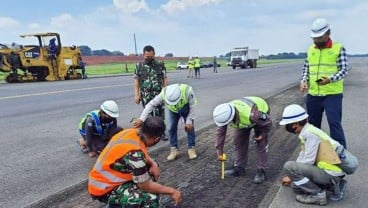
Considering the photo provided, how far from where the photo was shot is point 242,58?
164 ft

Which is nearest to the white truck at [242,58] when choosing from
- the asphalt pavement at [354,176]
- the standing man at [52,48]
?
the standing man at [52,48]

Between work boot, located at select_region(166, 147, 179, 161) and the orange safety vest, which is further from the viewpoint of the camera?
work boot, located at select_region(166, 147, 179, 161)

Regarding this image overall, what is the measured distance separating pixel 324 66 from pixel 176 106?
84.9 inches

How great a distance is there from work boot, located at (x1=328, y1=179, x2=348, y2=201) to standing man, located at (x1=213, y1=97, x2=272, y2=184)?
2.87 ft

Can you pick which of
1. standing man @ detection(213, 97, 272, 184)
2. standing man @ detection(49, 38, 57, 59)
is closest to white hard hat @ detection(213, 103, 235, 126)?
standing man @ detection(213, 97, 272, 184)

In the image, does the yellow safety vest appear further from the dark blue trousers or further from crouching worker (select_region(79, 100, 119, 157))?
crouching worker (select_region(79, 100, 119, 157))

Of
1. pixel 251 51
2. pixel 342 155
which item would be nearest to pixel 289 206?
pixel 342 155

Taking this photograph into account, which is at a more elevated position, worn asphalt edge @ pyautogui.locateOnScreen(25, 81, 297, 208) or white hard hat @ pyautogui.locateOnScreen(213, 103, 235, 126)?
white hard hat @ pyautogui.locateOnScreen(213, 103, 235, 126)

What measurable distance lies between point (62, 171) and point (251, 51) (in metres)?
48.5

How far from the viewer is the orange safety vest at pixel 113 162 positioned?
10.9ft

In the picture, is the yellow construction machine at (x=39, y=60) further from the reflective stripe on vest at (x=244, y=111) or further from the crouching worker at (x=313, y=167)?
the crouching worker at (x=313, y=167)

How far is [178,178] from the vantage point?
5.06 meters

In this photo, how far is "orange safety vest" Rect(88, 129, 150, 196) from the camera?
10.9 feet

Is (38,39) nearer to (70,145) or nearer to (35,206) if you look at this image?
(70,145)
